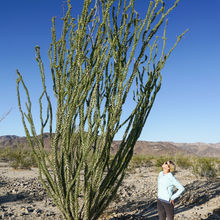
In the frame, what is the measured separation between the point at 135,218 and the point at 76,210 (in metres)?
1.80

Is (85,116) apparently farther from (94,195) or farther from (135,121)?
(94,195)

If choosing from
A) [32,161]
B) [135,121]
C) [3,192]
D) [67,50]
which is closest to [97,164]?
[135,121]

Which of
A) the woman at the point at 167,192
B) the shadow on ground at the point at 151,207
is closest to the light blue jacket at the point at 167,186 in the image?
the woman at the point at 167,192

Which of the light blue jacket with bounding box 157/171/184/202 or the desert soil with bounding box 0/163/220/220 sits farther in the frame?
the desert soil with bounding box 0/163/220/220

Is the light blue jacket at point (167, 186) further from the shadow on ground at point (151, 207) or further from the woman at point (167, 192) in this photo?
the shadow on ground at point (151, 207)

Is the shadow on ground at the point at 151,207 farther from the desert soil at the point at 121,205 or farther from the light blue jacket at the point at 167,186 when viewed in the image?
the light blue jacket at the point at 167,186

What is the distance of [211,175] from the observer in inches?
446

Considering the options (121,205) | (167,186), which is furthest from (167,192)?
(121,205)

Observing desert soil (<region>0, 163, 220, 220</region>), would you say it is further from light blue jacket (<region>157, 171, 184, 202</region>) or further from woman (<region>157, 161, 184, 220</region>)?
light blue jacket (<region>157, 171, 184, 202</region>)

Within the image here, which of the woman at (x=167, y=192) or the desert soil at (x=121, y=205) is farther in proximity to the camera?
the desert soil at (x=121, y=205)

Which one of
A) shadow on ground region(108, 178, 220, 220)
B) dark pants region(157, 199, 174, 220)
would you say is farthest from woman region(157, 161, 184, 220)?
shadow on ground region(108, 178, 220, 220)

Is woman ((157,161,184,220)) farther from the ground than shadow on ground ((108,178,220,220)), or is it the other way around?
woman ((157,161,184,220))

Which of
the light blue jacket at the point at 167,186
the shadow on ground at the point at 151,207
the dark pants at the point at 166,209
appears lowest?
the shadow on ground at the point at 151,207

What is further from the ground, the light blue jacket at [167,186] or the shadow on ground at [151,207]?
the light blue jacket at [167,186]
